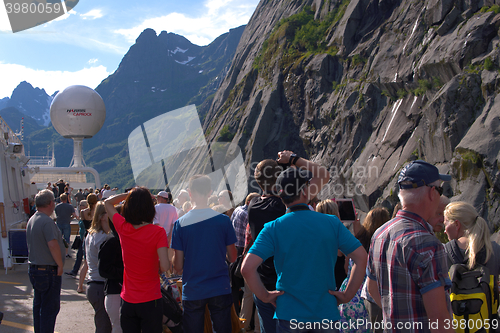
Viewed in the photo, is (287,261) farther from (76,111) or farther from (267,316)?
(76,111)

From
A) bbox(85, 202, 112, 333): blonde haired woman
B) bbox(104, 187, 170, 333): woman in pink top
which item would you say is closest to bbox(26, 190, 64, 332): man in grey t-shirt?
bbox(85, 202, 112, 333): blonde haired woman

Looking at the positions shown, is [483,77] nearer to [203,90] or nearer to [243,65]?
[243,65]

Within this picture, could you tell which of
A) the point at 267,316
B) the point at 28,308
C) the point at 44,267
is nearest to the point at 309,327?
the point at 267,316

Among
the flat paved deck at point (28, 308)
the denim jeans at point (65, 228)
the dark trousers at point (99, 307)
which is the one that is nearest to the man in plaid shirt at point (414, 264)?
the dark trousers at point (99, 307)

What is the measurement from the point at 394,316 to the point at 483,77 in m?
14.7

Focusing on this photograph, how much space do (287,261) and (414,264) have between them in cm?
84

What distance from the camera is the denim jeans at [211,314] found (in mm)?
3551

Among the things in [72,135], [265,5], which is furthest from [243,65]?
[72,135]

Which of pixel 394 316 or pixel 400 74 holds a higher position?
pixel 400 74

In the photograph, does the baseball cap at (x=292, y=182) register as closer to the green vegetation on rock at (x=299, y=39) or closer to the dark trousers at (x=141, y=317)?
the dark trousers at (x=141, y=317)

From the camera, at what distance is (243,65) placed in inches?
1875

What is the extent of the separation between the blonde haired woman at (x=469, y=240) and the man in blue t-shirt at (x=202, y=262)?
2.33m

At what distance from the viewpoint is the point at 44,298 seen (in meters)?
4.54

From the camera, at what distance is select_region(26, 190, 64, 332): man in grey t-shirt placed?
4531 millimetres
